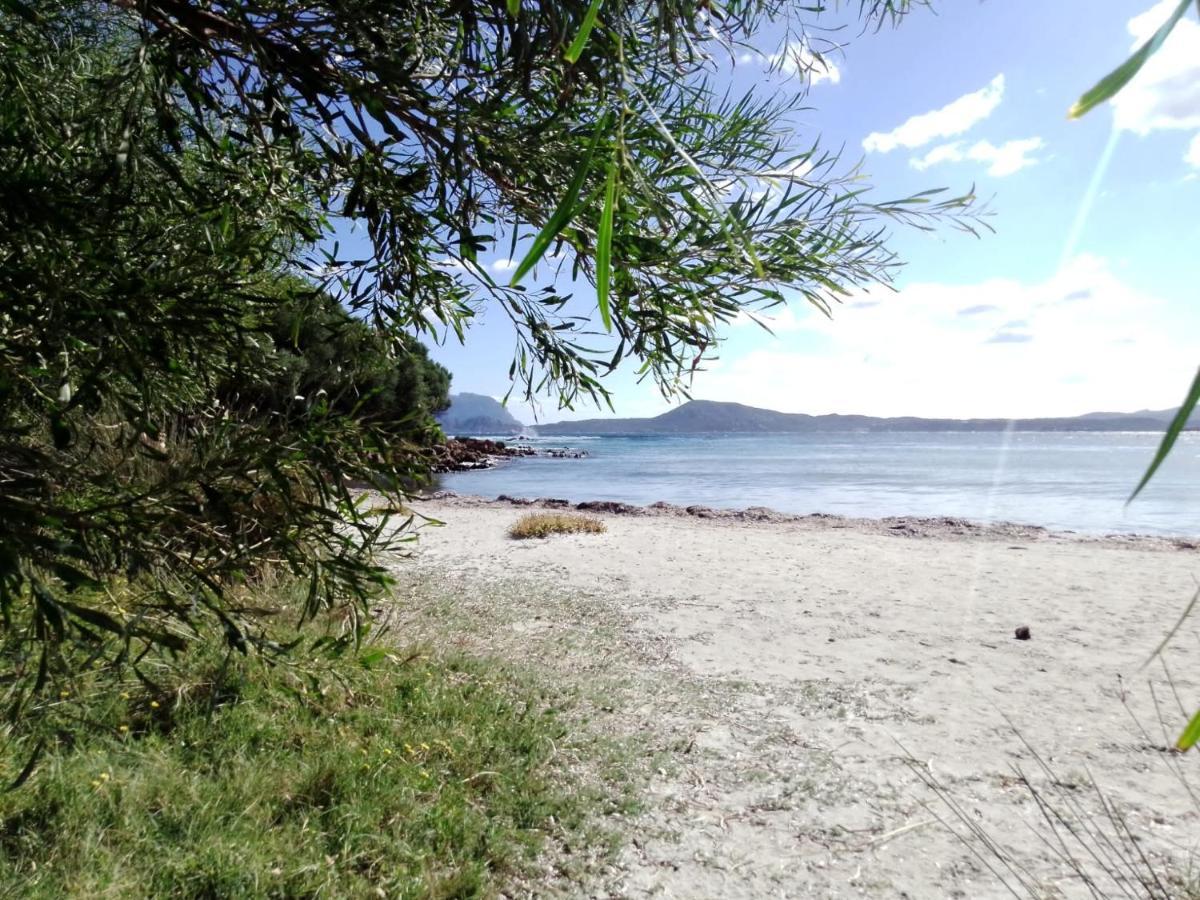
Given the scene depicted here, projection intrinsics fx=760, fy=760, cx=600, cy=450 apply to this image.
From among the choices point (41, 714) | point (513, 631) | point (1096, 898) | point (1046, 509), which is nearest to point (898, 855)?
point (1096, 898)

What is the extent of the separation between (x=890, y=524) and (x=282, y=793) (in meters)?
17.8

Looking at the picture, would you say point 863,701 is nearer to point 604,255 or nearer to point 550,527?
point 604,255

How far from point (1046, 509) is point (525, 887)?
2403 cm

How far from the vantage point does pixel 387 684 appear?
472cm

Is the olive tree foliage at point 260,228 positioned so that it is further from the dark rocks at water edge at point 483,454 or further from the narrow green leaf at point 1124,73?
the dark rocks at water edge at point 483,454

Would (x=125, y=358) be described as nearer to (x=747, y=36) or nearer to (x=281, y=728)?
(x=747, y=36)

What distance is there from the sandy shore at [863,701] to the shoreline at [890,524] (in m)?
3.32

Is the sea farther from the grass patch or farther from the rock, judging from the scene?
the grass patch

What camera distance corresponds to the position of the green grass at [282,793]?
2719mm

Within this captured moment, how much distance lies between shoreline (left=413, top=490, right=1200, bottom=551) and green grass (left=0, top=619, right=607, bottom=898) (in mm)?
9278

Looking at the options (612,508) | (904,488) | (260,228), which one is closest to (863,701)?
(260,228)

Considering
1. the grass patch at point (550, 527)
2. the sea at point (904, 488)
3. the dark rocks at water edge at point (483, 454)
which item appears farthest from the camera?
the dark rocks at water edge at point (483, 454)

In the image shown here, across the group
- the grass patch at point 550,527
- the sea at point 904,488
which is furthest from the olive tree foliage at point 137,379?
the sea at point 904,488

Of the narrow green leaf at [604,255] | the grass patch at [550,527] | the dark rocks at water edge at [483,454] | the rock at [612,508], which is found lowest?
the rock at [612,508]
